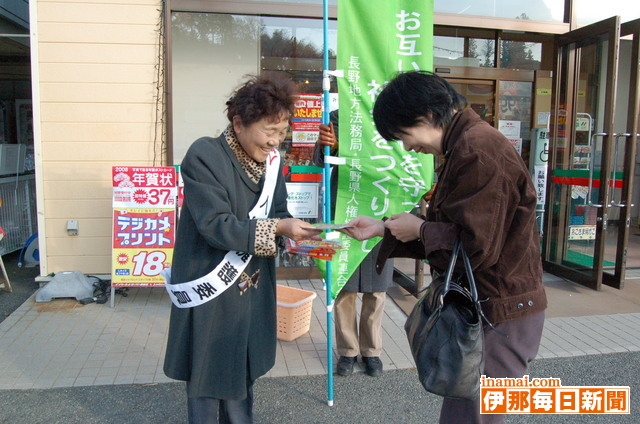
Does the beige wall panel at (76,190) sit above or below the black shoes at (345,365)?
above

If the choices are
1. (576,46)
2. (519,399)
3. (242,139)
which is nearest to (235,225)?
(242,139)

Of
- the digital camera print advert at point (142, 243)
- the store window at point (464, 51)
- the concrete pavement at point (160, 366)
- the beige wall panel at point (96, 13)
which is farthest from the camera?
the store window at point (464, 51)

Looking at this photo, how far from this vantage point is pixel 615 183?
5.83 meters

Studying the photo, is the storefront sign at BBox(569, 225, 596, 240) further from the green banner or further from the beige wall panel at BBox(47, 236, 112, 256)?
the beige wall panel at BBox(47, 236, 112, 256)

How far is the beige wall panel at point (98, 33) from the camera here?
5277 mm

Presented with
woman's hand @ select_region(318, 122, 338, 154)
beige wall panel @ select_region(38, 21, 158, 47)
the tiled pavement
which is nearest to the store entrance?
the tiled pavement

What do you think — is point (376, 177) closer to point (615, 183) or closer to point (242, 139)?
point (242, 139)

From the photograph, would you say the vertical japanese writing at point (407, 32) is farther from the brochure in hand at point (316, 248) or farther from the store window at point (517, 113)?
the store window at point (517, 113)

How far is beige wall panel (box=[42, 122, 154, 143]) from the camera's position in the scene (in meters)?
5.38

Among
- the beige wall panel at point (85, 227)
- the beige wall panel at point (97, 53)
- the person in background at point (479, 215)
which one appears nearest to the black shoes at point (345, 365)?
the person in background at point (479, 215)

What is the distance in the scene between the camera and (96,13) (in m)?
→ 5.29

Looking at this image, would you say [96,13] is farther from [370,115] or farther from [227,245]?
[227,245]
